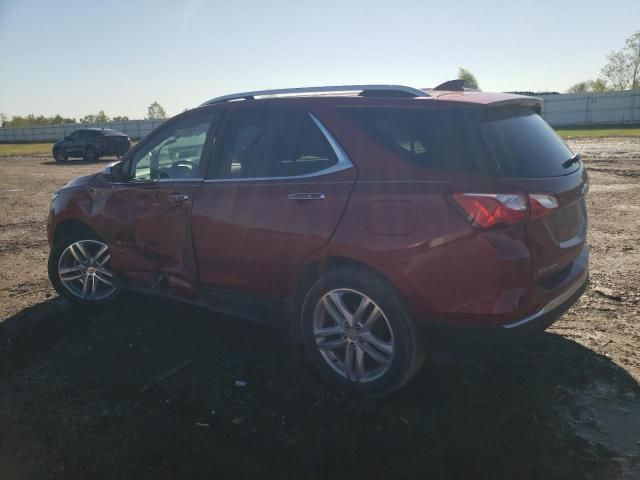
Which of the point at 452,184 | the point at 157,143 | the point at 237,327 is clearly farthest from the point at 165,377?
the point at 452,184

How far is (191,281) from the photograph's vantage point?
4195mm

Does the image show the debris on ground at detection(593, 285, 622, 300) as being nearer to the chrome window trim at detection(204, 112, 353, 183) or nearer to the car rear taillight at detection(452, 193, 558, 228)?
the car rear taillight at detection(452, 193, 558, 228)

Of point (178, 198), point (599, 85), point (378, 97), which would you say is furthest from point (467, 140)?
point (599, 85)

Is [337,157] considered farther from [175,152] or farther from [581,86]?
[581,86]

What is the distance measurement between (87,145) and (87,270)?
2288 centimetres

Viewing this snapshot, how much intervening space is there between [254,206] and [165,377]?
1.35m

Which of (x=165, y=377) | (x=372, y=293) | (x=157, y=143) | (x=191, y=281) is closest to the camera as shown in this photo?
(x=372, y=293)

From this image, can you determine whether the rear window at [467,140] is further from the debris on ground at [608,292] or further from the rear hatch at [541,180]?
the debris on ground at [608,292]

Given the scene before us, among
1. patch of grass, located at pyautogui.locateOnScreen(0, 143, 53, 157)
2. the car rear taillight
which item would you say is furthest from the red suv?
patch of grass, located at pyautogui.locateOnScreen(0, 143, 53, 157)

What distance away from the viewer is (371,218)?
3.12 m

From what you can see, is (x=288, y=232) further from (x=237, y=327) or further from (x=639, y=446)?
(x=639, y=446)

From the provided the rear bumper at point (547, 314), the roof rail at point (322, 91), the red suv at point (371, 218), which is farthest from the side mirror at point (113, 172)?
the rear bumper at point (547, 314)

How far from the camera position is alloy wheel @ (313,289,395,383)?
129 inches

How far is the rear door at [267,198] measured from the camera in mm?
3357
